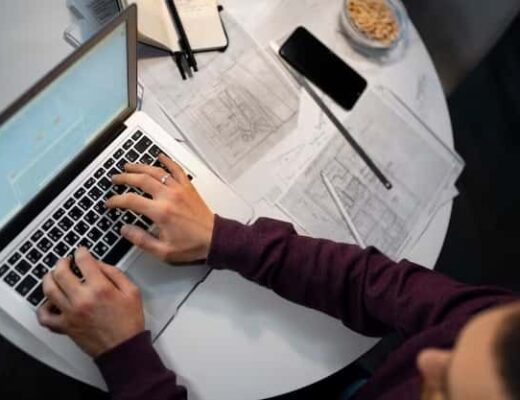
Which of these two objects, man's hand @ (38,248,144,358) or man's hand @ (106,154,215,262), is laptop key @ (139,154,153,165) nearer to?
man's hand @ (106,154,215,262)

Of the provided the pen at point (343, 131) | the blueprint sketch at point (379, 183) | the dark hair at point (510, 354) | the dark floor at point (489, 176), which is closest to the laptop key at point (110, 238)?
the blueprint sketch at point (379, 183)

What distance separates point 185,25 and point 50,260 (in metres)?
0.42

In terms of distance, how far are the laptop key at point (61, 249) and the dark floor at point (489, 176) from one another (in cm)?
110

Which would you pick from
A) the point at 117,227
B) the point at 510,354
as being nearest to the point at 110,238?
the point at 117,227

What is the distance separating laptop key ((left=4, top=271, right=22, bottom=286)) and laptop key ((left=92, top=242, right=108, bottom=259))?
94mm

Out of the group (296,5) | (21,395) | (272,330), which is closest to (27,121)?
(272,330)

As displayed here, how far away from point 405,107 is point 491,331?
0.64 metres

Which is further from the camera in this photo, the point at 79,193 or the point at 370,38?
the point at 370,38

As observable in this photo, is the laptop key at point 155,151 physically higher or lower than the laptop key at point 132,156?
lower

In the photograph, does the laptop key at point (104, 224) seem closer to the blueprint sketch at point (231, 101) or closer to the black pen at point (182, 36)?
the blueprint sketch at point (231, 101)

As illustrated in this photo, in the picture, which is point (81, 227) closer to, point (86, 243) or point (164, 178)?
point (86, 243)

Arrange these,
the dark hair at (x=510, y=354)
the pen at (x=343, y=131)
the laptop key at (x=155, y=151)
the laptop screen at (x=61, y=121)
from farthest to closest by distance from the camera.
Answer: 1. the pen at (x=343, y=131)
2. the laptop key at (x=155, y=151)
3. the laptop screen at (x=61, y=121)
4. the dark hair at (x=510, y=354)

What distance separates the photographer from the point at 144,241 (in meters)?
0.72

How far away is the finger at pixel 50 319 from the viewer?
2.16ft
